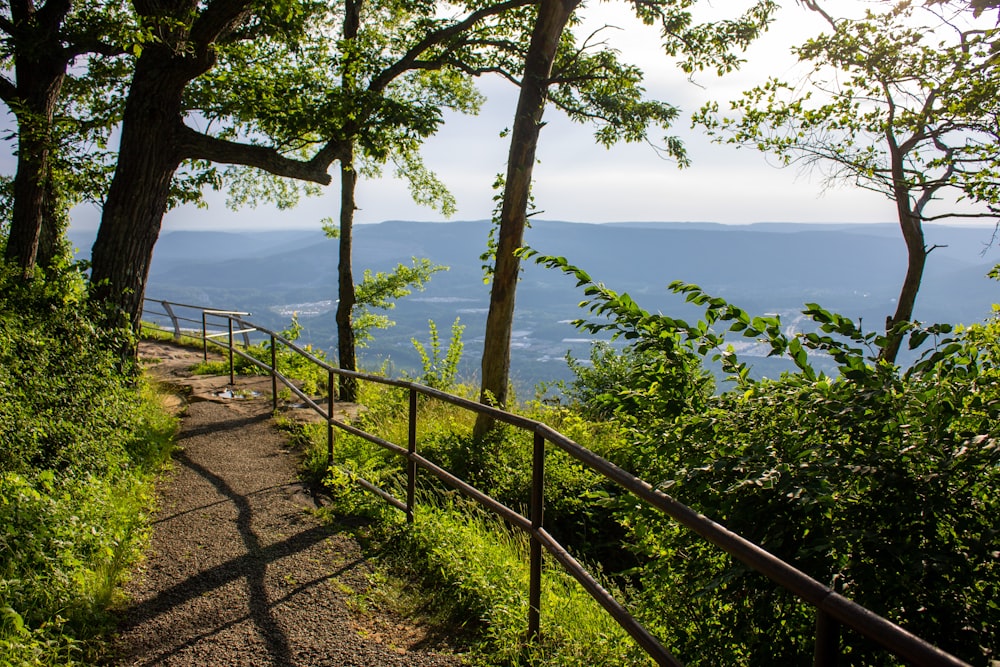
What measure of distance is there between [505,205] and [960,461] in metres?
6.53

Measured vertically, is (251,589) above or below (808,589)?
below

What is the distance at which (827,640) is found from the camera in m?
1.59

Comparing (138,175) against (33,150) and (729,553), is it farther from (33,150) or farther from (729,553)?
(729,553)

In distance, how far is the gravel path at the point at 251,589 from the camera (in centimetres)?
329

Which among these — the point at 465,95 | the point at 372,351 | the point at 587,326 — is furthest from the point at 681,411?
the point at 372,351

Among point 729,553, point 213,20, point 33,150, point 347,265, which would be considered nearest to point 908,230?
point 347,265

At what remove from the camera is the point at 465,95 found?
47.9ft

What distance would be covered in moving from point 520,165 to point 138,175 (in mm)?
4598

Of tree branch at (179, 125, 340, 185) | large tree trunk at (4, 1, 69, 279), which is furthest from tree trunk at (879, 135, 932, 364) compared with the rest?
large tree trunk at (4, 1, 69, 279)

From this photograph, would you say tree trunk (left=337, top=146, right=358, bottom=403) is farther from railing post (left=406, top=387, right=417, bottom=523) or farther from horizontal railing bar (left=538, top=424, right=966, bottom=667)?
horizontal railing bar (left=538, top=424, right=966, bottom=667)

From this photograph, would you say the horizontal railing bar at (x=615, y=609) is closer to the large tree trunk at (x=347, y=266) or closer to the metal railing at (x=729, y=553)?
the metal railing at (x=729, y=553)

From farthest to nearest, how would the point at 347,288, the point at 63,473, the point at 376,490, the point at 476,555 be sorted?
the point at 347,288
the point at 376,490
the point at 63,473
the point at 476,555

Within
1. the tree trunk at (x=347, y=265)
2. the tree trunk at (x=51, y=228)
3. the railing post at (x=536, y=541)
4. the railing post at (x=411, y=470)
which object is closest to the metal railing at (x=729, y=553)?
the railing post at (x=536, y=541)

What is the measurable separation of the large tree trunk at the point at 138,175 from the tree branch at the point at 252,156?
185 millimetres
